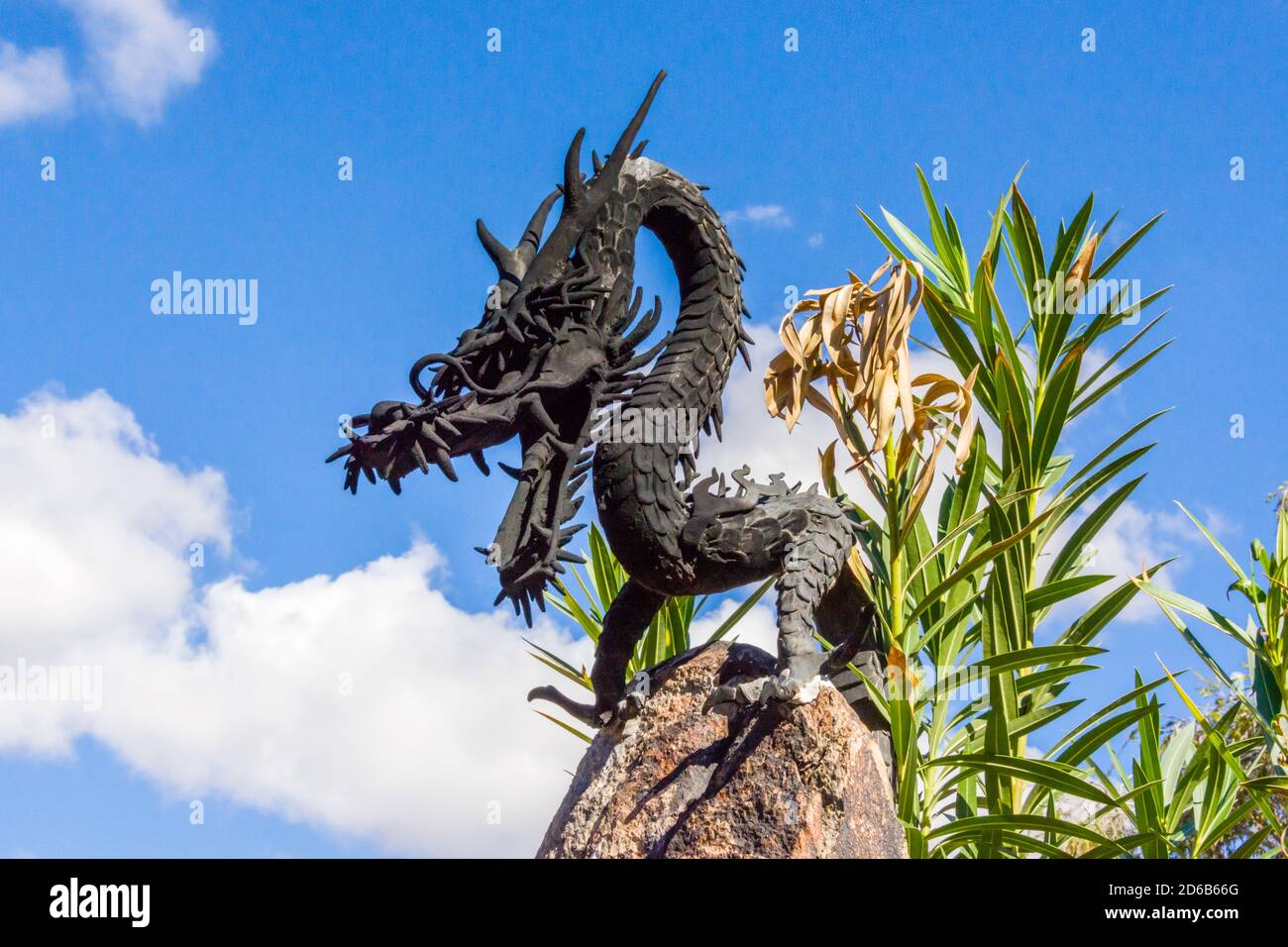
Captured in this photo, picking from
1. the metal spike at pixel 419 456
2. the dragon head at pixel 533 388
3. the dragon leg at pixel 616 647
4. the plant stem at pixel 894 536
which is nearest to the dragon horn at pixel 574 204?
the dragon head at pixel 533 388

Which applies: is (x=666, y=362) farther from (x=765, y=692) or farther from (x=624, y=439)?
(x=765, y=692)

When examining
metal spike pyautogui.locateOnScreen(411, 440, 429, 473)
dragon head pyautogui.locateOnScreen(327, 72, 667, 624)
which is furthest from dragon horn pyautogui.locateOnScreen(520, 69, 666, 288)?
metal spike pyautogui.locateOnScreen(411, 440, 429, 473)

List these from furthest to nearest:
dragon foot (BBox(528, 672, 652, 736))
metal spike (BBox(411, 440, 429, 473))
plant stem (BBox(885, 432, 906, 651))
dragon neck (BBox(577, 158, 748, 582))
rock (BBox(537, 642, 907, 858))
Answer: plant stem (BBox(885, 432, 906, 651))
dragon foot (BBox(528, 672, 652, 736))
dragon neck (BBox(577, 158, 748, 582))
metal spike (BBox(411, 440, 429, 473))
rock (BBox(537, 642, 907, 858))

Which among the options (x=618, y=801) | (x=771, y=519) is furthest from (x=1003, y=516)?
(x=618, y=801)

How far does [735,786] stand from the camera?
144 inches

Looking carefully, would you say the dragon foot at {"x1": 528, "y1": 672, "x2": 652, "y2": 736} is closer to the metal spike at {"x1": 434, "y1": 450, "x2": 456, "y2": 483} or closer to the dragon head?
the dragon head

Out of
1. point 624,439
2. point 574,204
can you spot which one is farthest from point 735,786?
point 574,204

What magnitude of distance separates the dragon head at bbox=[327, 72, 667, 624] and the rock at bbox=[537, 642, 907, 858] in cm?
58

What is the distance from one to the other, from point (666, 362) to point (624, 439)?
1.21ft

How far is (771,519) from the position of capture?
160 inches

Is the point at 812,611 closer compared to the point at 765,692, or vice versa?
the point at 765,692

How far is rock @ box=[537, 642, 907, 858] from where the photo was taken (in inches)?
140

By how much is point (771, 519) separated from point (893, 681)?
73 centimetres

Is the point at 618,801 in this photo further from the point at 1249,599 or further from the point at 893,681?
the point at 1249,599
